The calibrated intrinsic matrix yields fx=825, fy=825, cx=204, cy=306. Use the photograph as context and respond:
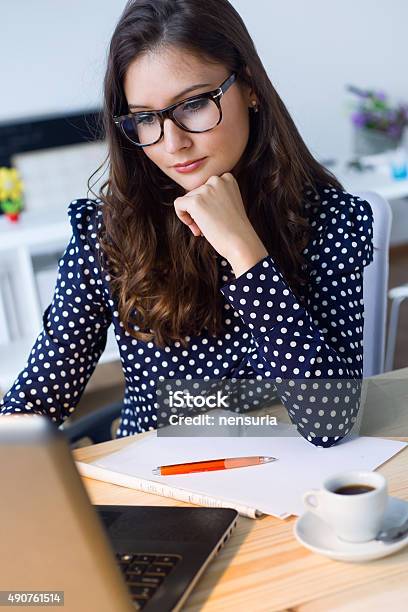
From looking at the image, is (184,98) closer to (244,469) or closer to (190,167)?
(190,167)

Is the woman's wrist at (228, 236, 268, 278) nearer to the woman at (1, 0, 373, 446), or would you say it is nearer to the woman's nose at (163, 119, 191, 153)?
the woman at (1, 0, 373, 446)

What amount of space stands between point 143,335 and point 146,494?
1.37ft

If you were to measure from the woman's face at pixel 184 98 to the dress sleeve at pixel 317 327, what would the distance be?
200 mm

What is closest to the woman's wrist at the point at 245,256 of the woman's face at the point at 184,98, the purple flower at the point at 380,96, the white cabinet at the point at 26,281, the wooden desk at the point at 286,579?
the woman's face at the point at 184,98

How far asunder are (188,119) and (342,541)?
2.23 ft

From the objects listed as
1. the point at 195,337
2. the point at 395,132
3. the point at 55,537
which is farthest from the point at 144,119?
the point at 395,132

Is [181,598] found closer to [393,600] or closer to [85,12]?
[393,600]

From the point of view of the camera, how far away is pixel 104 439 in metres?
1.50

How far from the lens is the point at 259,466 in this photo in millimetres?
1026

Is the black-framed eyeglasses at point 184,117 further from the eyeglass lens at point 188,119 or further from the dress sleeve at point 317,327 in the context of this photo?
the dress sleeve at point 317,327

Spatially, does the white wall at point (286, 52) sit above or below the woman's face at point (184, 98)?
above

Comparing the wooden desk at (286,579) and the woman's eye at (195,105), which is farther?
the woman's eye at (195,105)

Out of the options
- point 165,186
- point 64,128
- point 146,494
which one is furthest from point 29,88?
point 146,494

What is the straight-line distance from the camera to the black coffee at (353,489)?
2.65 feet
